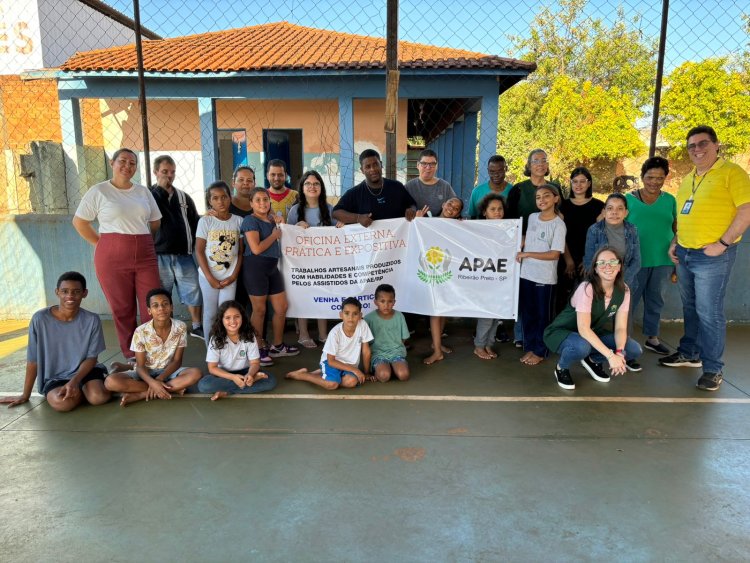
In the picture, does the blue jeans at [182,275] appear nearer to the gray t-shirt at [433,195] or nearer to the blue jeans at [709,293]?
the gray t-shirt at [433,195]

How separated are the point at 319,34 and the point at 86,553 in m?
14.4

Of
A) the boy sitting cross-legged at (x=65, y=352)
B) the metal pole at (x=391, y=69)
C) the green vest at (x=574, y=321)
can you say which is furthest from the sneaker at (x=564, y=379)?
the boy sitting cross-legged at (x=65, y=352)

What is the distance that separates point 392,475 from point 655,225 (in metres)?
3.24

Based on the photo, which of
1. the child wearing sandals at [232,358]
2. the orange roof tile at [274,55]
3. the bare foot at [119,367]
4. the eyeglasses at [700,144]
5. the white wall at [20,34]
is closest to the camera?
the eyeglasses at [700,144]

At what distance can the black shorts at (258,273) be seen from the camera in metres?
4.38

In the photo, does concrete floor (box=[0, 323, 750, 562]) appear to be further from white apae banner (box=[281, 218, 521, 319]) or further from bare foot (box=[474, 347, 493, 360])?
white apae banner (box=[281, 218, 521, 319])

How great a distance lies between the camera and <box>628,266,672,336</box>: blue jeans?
181 inches

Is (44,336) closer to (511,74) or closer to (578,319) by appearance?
(578,319)

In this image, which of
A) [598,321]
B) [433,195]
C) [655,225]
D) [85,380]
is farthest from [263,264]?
[655,225]

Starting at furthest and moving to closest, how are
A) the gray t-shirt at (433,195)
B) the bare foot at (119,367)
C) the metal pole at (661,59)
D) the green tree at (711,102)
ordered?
the green tree at (711,102), the metal pole at (661,59), the gray t-shirt at (433,195), the bare foot at (119,367)

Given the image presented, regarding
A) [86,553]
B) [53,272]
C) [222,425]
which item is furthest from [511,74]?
[86,553]

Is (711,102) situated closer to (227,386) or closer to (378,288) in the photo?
(378,288)

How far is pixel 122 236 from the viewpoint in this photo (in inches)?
159

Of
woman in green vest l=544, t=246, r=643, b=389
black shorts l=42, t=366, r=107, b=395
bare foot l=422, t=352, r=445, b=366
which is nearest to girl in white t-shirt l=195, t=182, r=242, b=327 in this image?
black shorts l=42, t=366, r=107, b=395
